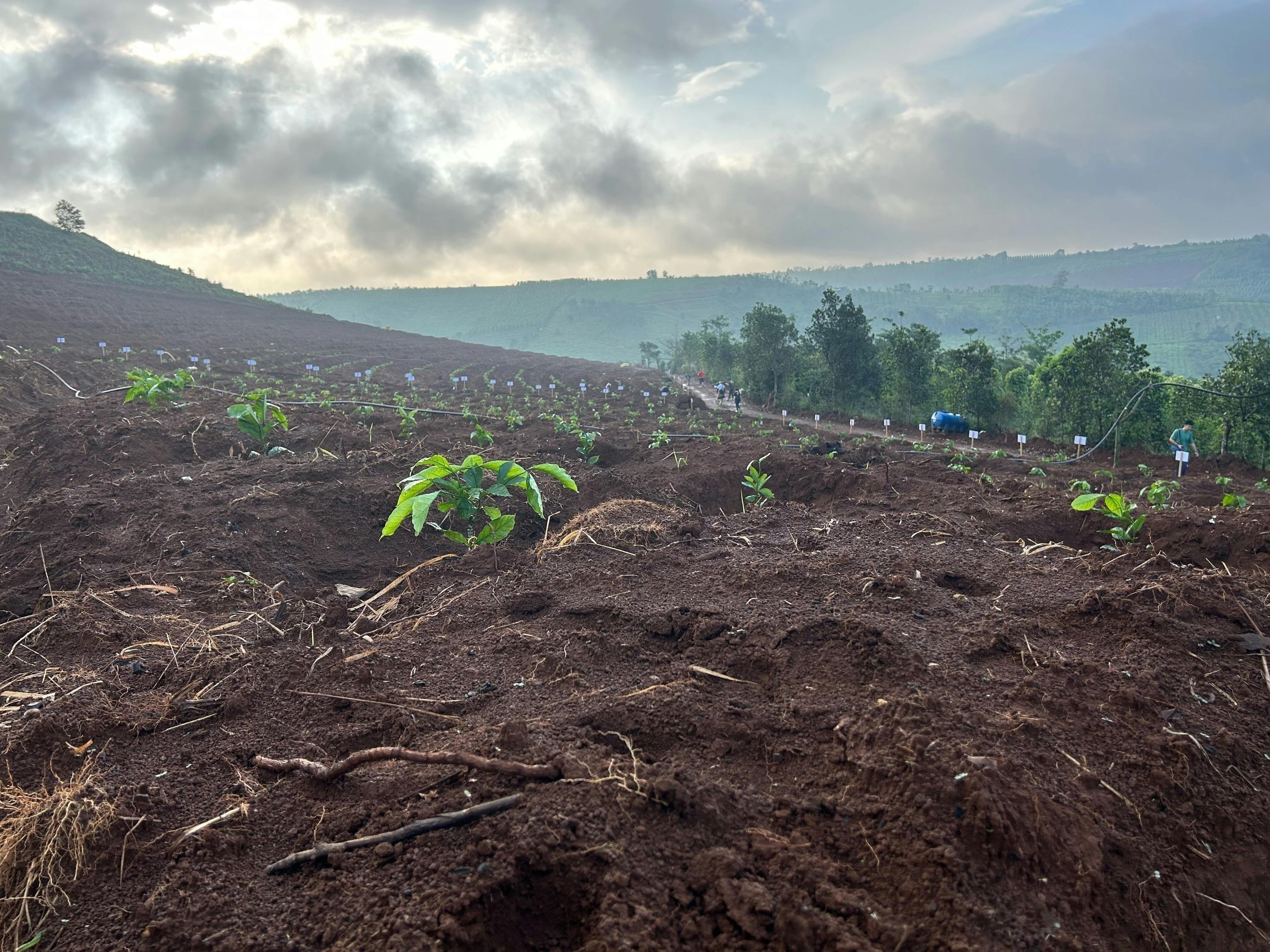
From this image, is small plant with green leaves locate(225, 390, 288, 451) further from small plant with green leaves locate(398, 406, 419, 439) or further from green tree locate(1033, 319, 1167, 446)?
green tree locate(1033, 319, 1167, 446)

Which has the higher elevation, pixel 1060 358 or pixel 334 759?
pixel 1060 358

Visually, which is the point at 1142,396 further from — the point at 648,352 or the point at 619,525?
the point at 648,352

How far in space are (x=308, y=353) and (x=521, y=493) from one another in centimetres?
3060

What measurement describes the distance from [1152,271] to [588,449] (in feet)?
645

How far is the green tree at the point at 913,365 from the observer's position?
70.7 ft

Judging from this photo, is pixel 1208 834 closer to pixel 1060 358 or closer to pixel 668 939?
pixel 668 939

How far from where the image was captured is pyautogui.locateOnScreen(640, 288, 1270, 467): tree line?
1328 centimetres

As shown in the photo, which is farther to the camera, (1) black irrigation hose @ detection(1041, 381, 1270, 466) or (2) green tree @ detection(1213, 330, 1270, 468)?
(2) green tree @ detection(1213, 330, 1270, 468)

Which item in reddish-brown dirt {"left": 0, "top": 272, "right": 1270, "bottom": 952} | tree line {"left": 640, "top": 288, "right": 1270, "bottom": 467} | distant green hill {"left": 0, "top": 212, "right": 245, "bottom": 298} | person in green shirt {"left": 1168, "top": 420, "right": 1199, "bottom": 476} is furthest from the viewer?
distant green hill {"left": 0, "top": 212, "right": 245, "bottom": 298}

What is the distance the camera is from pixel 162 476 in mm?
7379

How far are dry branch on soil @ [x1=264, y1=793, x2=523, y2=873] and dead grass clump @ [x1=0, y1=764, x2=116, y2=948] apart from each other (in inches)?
24.7

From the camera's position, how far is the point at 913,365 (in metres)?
21.6

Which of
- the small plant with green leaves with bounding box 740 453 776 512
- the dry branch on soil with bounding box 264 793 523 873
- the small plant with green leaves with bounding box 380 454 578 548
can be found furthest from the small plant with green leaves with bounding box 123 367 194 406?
the dry branch on soil with bounding box 264 793 523 873

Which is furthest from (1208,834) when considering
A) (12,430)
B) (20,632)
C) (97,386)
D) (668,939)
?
(97,386)
